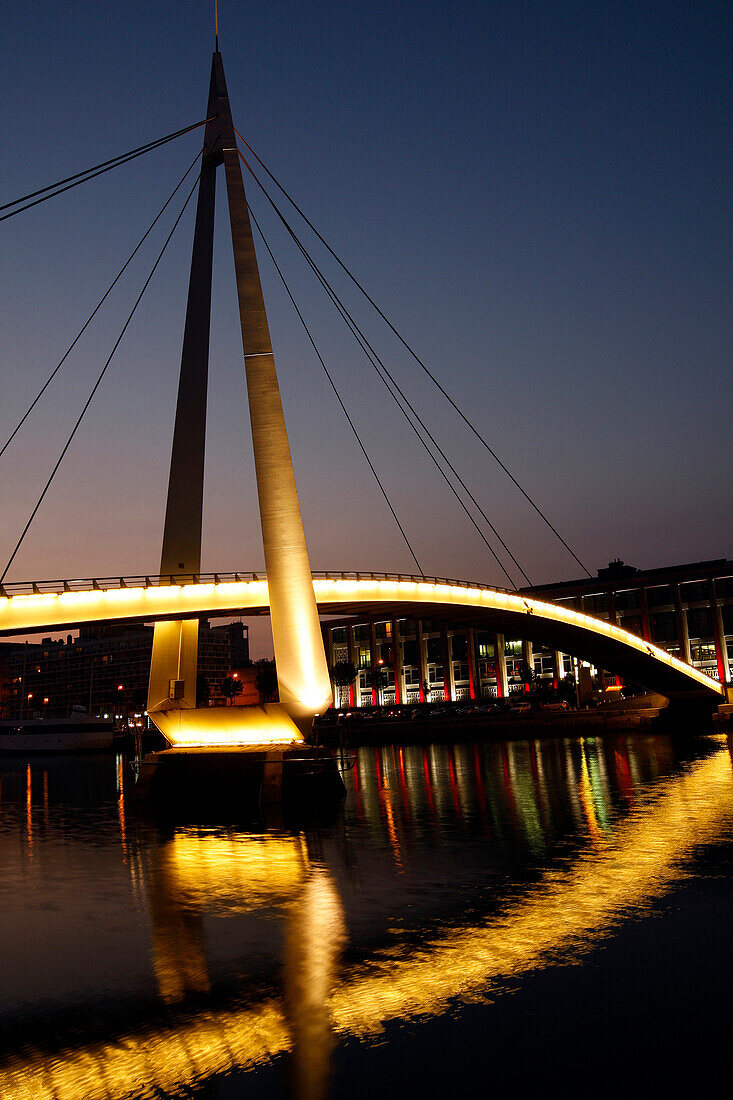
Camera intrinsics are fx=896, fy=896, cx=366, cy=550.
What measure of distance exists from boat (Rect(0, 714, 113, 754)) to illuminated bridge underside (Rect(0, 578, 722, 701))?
39905 millimetres

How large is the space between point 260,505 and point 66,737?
59.5 m

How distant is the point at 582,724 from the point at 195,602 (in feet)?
113

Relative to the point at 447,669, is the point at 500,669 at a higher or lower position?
lower

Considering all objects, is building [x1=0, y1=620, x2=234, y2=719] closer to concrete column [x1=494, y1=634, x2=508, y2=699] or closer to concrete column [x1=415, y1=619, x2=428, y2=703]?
concrete column [x1=415, y1=619, x2=428, y2=703]

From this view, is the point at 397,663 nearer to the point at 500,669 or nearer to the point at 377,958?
the point at 500,669

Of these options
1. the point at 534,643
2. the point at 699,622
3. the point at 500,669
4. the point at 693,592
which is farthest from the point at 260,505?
the point at 500,669

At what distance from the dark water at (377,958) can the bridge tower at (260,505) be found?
692 centimetres

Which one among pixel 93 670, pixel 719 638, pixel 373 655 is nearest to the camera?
pixel 719 638

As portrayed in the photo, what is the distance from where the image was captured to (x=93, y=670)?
15975cm

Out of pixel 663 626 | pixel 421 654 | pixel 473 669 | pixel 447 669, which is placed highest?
pixel 663 626

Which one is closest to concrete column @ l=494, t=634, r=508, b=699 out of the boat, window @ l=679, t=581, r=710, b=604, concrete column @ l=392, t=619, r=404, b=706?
concrete column @ l=392, t=619, r=404, b=706

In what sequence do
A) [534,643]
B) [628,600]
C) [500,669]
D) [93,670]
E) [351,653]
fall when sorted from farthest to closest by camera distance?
[93,670], [351,653], [500,669], [628,600], [534,643]

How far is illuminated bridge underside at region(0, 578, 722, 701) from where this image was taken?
30125mm

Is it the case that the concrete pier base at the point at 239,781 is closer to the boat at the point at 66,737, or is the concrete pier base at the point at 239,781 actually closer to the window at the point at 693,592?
the boat at the point at 66,737
